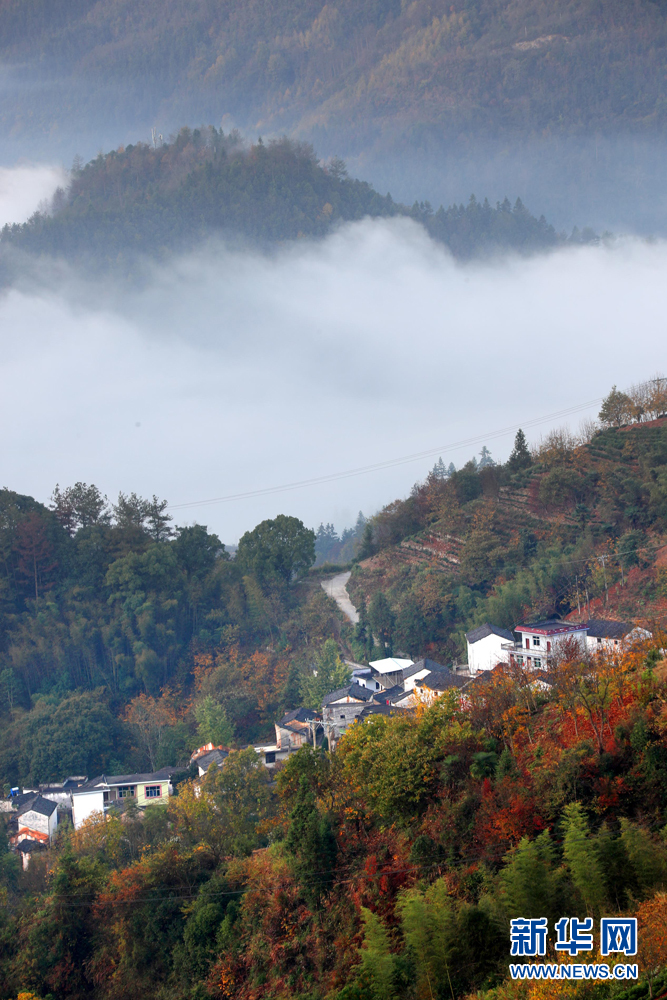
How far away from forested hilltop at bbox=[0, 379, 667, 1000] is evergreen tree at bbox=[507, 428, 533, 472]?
0.26 m

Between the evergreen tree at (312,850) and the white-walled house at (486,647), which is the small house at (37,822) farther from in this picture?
A: the evergreen tree at (312,850)

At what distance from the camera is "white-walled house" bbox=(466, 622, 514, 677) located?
2889 cm

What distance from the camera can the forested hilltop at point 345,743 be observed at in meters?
11.9

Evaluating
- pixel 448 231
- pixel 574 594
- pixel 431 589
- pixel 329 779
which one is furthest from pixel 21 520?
pixel 448 231

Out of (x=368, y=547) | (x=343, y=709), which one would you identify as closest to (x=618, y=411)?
(x=368, y=547)

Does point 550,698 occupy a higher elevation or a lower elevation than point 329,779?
higher

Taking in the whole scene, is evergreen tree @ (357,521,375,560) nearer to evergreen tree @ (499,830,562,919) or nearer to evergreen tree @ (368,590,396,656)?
evergreen tree @ (368,590,396,656)

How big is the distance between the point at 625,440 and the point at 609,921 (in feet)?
111

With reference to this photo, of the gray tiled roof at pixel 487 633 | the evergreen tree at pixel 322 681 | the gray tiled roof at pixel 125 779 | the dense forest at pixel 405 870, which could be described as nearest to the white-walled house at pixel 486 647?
→ the gray tiled roof at pixel 487 633

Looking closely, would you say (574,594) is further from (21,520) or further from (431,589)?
(21,520)

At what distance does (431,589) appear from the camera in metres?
38.0

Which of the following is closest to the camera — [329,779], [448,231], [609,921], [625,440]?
[609,921]

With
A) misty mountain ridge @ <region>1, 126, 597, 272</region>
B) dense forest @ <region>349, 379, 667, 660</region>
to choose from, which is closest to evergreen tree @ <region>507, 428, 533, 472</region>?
dense forest @ <region>349, 379, 667, 660</region>

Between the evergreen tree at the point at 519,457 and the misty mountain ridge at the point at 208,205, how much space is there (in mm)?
81182
